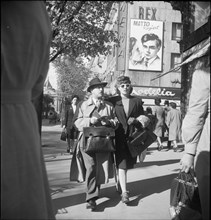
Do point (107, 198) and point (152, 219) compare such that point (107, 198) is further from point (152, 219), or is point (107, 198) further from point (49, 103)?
point (49, 103)

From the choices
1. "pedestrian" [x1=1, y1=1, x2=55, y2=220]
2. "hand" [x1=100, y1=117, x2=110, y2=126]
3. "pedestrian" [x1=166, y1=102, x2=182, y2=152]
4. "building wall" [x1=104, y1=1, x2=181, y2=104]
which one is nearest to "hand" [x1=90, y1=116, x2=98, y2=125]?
"hand" [x1=100, y1=117, x2=110, y2=126]

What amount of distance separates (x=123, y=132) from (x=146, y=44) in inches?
1215

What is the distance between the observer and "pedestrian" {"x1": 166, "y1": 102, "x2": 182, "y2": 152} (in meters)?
11.5

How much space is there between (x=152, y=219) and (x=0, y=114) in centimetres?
323

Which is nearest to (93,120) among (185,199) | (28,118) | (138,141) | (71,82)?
(138,141)

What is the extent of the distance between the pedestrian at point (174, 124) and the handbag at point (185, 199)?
798 cm

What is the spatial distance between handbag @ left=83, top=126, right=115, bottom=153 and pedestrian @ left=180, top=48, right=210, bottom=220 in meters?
Answer: 2.18

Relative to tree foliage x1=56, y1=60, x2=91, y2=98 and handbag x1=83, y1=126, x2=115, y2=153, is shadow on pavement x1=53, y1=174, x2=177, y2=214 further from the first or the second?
tree foliage x1=56, y1=60, x2=91, y2=98

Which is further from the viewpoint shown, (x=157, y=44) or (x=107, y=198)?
(x=157, y=44)

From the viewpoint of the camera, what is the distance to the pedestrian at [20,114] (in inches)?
58.2

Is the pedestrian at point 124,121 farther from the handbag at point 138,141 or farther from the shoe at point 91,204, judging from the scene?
the shoe at point 91,204

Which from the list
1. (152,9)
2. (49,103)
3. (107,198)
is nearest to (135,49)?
(152,9)

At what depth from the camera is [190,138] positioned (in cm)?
234

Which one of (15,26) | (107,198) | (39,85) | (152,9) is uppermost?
(152,9)
